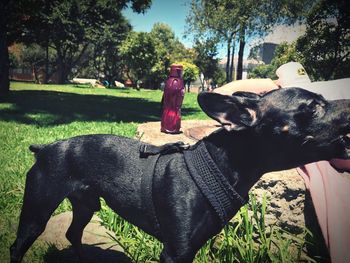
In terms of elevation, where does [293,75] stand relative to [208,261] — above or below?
above

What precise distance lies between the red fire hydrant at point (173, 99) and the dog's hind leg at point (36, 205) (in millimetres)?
3524

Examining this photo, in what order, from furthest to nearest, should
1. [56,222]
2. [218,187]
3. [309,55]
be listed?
1. [309,55]
2. [56,222]
3. [218,187]

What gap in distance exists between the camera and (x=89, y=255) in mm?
3338

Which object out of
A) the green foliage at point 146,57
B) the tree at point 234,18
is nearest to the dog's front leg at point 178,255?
the tree at point 234,18

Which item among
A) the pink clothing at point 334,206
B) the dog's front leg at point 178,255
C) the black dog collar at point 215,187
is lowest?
the dog's front leg at point 178,255

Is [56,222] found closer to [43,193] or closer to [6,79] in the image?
[43,193]

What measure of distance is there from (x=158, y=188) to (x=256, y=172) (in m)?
0.68

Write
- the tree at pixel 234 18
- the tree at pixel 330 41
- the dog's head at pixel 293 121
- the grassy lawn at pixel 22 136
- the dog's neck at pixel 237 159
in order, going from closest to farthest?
the dog's head at pixel 293 121, the dog's neck at pixel 237 159, the grassy lawn at pixel 22 136, the tree at pixel 330 41, the tree at pixel 234 18

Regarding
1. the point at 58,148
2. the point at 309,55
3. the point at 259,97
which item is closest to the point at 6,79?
the point at 309,55

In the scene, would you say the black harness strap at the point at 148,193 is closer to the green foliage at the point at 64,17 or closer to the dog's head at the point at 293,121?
the dog's head at the point at 293,121

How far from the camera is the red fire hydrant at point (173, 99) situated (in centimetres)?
592

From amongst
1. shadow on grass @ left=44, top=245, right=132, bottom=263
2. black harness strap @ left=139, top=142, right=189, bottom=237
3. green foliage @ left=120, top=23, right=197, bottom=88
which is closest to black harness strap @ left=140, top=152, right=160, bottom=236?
black harness strap @ left=139, top=142, right=189, bottom=237

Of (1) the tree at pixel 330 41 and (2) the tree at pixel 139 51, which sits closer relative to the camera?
(1) the tree at pixel 330 41

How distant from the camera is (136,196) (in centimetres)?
231
